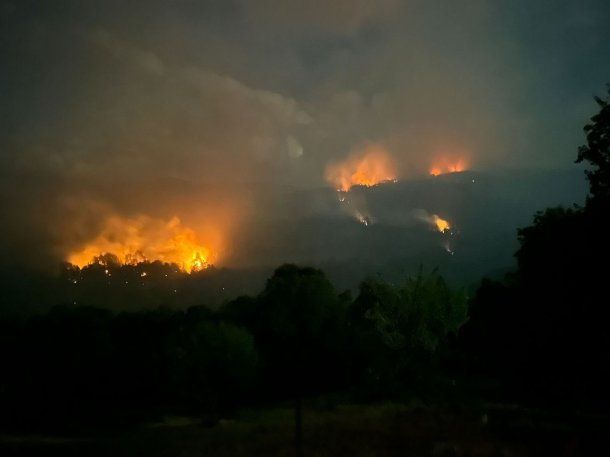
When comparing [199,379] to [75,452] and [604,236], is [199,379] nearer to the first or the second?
[75,452]

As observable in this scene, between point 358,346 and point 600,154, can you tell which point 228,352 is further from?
point 600,154

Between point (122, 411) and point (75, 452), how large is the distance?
38.2m

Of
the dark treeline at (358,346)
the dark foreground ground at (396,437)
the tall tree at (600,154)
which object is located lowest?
the dark foreground ground at (396,437)

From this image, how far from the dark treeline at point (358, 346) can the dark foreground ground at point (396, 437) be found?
1704 millimetres

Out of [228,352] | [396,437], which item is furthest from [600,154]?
[228,352]

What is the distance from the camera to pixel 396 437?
2584 cm

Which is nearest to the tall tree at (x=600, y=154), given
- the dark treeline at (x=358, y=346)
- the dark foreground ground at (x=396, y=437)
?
the dark treeline at (x=358, y=346)

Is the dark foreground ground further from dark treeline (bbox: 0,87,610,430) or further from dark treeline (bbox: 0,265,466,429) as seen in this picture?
dark treeline (bbox: 0,265,466,429)

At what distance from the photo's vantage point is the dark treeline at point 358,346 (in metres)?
19.4

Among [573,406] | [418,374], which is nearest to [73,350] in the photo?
[418,374]

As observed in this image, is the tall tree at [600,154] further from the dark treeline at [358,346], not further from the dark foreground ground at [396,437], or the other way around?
the dark foreground ground at [396,437]

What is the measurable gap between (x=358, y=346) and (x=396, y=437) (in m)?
10.7

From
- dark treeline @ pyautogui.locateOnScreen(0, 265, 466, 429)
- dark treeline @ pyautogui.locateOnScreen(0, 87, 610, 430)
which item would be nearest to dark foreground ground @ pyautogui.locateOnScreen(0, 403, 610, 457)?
dark treeline @ pyautogui.locateOnScreen(0, 87, 610, 430)

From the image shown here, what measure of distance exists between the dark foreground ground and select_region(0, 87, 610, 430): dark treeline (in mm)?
1704
